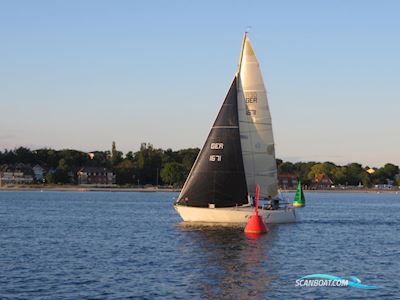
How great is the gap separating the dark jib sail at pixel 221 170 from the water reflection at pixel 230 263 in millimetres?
3546

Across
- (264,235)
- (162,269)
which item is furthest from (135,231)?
(162,269)

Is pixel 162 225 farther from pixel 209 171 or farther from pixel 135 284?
pixel 135 284

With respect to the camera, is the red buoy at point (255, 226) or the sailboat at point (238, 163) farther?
the sailboat at point (238, 163)

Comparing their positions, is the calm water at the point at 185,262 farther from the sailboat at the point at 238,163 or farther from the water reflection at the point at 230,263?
the sailboat at the point at 238,163

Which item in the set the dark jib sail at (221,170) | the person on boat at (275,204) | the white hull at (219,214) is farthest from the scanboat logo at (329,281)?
the person on boat at (275,204)

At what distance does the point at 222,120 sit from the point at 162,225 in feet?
42.9

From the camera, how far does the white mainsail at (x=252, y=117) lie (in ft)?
233

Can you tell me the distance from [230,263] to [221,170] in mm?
25430

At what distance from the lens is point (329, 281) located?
36875mm

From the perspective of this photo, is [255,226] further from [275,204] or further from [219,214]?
[275,204]

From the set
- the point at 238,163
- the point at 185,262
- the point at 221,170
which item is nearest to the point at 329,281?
the point at 185,262

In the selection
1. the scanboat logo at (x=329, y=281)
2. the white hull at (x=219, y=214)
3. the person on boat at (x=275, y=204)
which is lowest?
the scanboat logo at (x=329, y=281)

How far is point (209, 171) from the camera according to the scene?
224 ft

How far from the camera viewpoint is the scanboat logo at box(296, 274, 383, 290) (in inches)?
1404
